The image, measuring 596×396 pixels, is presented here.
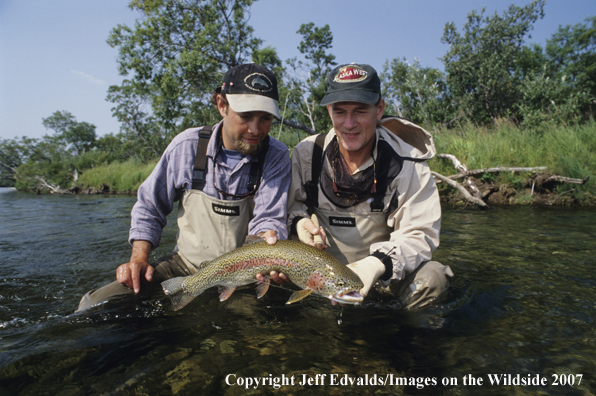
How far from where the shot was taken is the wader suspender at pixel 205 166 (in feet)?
11.9

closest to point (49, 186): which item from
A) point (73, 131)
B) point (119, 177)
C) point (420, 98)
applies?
point (119, 177)

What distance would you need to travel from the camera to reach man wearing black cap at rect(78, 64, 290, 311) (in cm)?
351

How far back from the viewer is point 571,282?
4043mm

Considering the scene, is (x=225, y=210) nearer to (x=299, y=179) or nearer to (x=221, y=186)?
(x=221, y=186)

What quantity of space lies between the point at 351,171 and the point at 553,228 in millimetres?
5543

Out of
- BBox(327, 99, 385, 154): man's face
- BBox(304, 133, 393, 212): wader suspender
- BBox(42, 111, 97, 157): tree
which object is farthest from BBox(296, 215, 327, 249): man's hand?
BBox(42, 111, 97, 157): tree

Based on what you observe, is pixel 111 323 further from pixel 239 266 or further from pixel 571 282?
pixel 571 282

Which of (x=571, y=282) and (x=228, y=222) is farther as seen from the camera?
(x=571, y=282)

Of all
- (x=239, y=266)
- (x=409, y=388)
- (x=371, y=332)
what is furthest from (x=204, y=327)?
(x=409, y=388)

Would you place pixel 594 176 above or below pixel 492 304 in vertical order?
above

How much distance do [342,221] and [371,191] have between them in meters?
0.44

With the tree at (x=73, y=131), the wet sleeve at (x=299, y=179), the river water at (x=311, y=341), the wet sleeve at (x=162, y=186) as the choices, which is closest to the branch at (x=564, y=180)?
the river water at (x=311, y=341)

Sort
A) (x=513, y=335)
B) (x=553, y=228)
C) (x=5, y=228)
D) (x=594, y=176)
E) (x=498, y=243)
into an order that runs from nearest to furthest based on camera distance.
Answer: (x=513, y=335), (x=498, y=243), (x=553, y=228), (x=5, y=228), (x=594, y=176)

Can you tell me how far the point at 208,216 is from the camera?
3.60 metres
